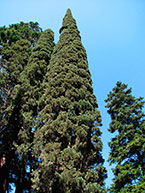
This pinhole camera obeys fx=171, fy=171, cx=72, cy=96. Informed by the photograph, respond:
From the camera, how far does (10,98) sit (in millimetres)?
10258

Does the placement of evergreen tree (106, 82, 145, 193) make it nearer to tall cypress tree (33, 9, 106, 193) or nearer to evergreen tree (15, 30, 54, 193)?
tall cypress tree (33, 9, 106, 193)

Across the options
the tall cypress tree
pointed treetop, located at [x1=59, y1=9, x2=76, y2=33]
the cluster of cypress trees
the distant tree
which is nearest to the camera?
the tall cypress tree

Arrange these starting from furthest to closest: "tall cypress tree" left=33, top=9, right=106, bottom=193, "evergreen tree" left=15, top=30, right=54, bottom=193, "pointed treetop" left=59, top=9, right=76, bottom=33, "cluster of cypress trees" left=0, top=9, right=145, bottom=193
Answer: "pointed treetop" left=59, top=9, right=76, bottom=33, "evergreen tree" left=15, top=30, right=54, bottom=193, "cluster of cypress trees" left=0, top=9, right=145, bottom=193, "tall cypress tree" left=33, top=9, right=106, bottom=193

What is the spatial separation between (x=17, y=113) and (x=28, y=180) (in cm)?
358

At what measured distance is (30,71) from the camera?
1151 cm

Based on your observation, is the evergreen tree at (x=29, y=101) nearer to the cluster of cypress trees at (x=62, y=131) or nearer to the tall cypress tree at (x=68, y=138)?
the cluster of cypress trees at (x=62, y=131)

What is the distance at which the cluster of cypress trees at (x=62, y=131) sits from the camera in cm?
657

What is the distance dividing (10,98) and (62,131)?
4.55 meters

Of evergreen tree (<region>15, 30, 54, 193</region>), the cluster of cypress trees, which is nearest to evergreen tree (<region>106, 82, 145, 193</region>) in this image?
the cluster of cypress trees

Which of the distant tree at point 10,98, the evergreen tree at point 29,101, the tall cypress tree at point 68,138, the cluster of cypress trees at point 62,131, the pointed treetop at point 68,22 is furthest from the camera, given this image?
the pointed treetop at point 68,22

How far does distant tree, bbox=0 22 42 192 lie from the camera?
27.8ft

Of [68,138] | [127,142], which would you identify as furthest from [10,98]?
[127,142]

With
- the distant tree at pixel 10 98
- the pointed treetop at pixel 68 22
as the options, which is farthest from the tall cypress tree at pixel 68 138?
the pointed treetop at pixel 68 22

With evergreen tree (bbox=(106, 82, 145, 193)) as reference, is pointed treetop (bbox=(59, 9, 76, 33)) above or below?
above
